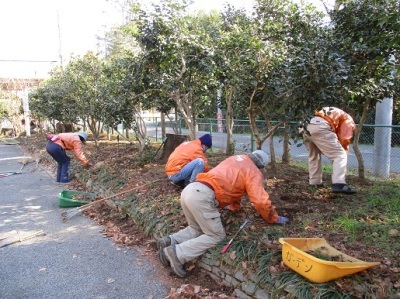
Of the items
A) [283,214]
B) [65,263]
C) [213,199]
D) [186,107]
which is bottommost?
[65,263]

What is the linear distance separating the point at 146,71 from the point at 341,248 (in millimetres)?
5356

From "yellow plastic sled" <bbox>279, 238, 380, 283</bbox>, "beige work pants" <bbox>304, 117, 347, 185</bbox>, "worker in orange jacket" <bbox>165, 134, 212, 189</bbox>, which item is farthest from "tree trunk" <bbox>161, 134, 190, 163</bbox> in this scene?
"yellow plastic sled" <bbox>279, 238, 380, 283</bbox>

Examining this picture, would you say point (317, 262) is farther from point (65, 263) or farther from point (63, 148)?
point (63, 148)

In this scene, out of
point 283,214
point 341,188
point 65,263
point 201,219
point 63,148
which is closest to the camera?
point 201,219

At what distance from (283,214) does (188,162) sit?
1.86 meters

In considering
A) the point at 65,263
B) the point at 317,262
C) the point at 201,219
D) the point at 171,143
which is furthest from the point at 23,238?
the point at 171,143

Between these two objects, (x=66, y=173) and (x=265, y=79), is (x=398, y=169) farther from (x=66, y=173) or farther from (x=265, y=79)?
(x=66, y=173)

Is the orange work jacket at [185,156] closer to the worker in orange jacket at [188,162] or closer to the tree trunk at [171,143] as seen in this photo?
the worker in orange jacket at [188,162]

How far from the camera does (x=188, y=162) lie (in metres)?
5.74

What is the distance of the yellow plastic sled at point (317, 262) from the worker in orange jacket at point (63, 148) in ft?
22.9

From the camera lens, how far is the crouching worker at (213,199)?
3756mm

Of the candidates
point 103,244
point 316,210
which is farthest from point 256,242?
point 103,244

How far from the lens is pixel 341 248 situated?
11.6ft

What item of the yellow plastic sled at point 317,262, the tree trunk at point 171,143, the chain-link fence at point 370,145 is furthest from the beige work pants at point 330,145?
the tree trunk at point 171,143
